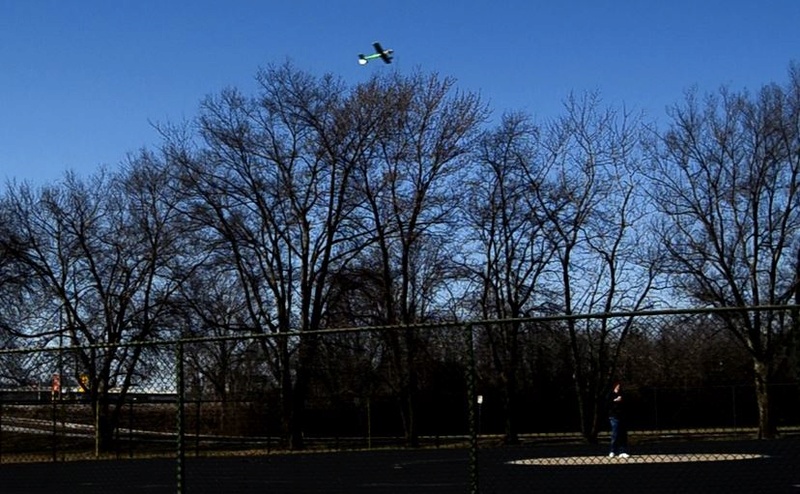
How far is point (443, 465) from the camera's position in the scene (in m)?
20.5

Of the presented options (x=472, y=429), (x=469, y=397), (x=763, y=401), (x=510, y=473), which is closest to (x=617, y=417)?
(x=763, y=401)

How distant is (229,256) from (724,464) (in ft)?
96.6

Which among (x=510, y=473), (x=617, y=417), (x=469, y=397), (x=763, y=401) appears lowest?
(x=510, y=473)

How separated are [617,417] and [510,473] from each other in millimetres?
5484

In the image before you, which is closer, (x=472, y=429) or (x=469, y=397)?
(x=472, y=429)

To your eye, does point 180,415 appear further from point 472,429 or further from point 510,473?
point 510,473

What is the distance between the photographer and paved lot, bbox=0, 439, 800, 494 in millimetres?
14183

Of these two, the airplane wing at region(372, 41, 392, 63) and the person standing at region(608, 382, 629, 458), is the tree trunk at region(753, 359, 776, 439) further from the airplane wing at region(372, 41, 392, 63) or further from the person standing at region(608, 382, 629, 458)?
the airplane wing at region(372, 41, 392, 63)

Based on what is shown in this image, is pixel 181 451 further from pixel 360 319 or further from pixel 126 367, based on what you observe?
pixel 360 319

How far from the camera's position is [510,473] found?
57.5 feet

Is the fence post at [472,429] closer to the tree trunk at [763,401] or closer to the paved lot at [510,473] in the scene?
the tree trunk at [763,401]

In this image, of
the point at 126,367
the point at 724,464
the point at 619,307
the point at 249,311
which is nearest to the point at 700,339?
the point at 724,464

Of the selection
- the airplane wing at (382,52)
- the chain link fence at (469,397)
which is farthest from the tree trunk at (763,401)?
the airplane wing at (382,52)

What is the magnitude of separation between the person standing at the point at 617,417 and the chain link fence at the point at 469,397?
0.13 metres
